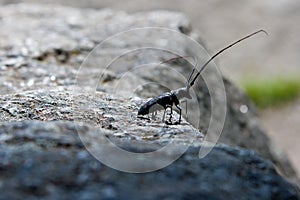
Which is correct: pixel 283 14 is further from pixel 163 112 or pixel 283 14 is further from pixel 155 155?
pixel 155 155

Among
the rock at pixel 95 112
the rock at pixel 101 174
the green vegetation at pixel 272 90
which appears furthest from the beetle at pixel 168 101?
the green vegetation at pixel 272 90

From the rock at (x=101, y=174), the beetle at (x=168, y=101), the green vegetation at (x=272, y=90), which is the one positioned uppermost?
the green vegetation at (x=272, y=90)

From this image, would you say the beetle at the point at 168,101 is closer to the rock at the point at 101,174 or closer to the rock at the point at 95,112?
the rock at the point at 95,112

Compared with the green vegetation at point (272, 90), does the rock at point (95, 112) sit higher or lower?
lower

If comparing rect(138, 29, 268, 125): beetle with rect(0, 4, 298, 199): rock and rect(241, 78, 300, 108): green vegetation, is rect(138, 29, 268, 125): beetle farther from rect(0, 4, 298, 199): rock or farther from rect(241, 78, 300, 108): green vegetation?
rect(241, 78, 300, 108): green vegetation

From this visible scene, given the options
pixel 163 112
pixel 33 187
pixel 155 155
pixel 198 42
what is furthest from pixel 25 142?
pixel 198 42
